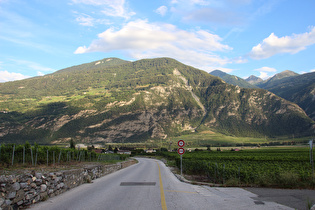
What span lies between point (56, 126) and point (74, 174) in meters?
194

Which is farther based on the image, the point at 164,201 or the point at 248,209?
the point at 164,201

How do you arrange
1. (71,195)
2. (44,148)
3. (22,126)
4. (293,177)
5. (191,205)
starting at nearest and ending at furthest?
(191,205) < (71,195) < (293,177) < (44,148) < (22,126)

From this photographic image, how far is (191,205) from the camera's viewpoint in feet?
29.3

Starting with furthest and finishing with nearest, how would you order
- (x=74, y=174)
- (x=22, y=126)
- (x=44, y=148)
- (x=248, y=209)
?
(x=22, y=126) < (x=44, y=148) < (x=74, y=174) < (x=248, y=209)

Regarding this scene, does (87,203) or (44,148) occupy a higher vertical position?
(44,148)

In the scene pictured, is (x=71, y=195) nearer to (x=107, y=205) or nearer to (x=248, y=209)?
(x=107, y=205)

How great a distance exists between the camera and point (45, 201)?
930cm

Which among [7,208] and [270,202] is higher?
[7,208]

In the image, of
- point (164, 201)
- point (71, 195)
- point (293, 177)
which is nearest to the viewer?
point (164, 201)

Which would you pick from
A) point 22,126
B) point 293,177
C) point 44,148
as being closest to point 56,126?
point 22,126

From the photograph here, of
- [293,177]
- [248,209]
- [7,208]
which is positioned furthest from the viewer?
[293,177]

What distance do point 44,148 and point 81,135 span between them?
173041 mm

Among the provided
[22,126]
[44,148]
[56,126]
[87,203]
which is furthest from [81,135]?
[87,203]

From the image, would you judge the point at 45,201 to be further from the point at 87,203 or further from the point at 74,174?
the point at 74,174
